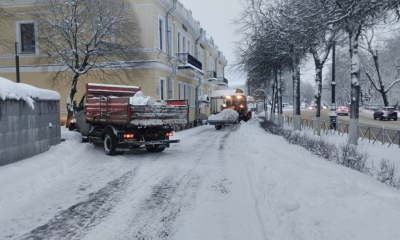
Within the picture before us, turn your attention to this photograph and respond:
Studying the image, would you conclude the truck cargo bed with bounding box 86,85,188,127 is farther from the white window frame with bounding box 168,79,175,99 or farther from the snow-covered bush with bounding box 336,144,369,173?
the white window frame with bounding box 168,79,175,99

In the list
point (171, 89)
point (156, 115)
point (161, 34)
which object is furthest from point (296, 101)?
point (156, 115)

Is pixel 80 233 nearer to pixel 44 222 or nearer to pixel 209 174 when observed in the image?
pixel 44 222

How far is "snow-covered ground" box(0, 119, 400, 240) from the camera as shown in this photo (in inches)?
155

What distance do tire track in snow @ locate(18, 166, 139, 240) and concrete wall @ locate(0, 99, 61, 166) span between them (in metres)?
2.62

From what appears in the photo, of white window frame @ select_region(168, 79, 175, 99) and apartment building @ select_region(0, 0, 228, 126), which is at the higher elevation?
apartment building @ select_region(0, 0, 228, 126)

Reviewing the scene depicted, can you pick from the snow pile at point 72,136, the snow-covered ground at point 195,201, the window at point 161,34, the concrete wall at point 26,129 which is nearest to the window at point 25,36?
the window at point 161,34

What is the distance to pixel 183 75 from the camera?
1051 inches

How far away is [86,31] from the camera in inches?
626

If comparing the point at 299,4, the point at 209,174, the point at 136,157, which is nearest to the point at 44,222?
the point at 209,174

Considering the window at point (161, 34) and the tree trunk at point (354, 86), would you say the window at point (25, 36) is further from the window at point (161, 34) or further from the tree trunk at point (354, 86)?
the tree trunk at point (354, 86)

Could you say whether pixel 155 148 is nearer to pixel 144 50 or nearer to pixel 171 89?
pixel 144 50

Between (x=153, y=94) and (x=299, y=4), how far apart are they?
1186 centimetres

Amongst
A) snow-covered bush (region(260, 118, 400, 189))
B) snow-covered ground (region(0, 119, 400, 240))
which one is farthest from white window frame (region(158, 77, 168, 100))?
snow-covered ground (region(0, 119, 400, 240))

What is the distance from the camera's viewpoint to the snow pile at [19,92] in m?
7.13
